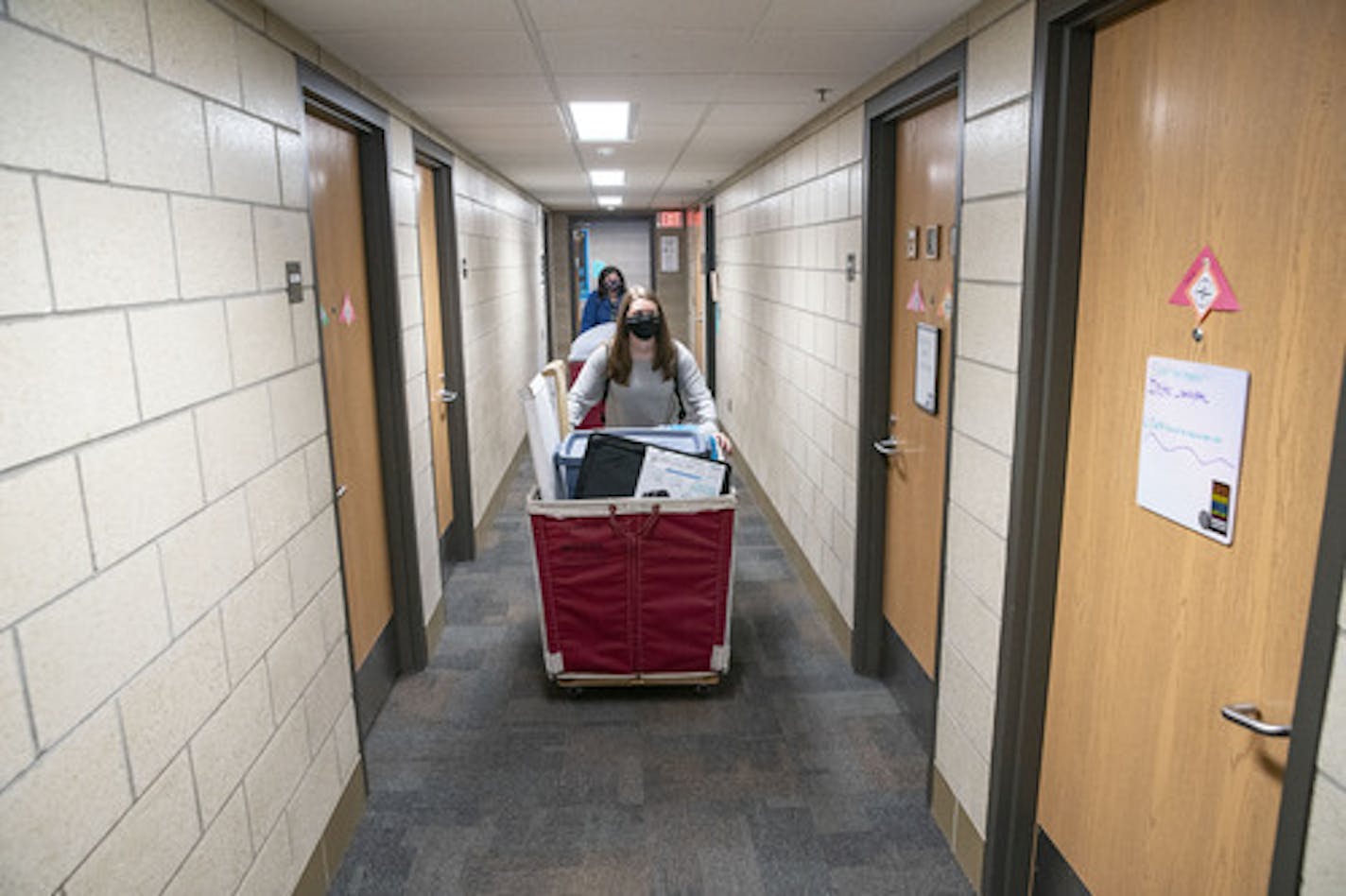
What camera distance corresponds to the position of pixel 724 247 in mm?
8008

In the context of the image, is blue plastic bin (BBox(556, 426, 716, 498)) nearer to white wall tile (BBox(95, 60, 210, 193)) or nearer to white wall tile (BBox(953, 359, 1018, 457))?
white wall tile (BBox(953, 359, 1018, 457))

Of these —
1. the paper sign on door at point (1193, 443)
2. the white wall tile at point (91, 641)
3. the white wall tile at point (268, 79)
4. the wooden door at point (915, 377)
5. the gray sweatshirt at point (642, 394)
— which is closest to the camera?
the white wall tile at point (91, 641)

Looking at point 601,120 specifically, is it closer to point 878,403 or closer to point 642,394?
point 642,394

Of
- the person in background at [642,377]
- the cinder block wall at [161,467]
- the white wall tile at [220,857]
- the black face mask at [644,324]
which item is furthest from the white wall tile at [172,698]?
the black face mask at [644,324]

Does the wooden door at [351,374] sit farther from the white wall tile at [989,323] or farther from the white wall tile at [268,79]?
the white wall tile at [989,323]

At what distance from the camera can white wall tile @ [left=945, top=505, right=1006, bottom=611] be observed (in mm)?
2236

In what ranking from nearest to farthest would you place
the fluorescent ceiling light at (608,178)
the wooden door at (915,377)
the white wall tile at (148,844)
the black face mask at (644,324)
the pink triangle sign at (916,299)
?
the white wall tile at (148,844)
the wooden door at (915,377)
the pink triangle sign at (916,299)
the black face mask at (644,324)
the fluorescent ceiling light at (608,178)

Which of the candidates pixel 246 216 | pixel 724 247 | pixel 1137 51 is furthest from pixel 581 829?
pixel 724 247

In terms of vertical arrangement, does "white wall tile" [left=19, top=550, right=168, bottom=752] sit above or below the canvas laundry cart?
above

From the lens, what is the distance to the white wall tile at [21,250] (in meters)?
1.22

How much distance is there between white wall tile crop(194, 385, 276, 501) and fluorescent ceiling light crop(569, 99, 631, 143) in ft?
6.90

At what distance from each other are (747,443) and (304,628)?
15.9 feet

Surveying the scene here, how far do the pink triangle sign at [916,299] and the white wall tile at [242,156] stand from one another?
1997 millimetres

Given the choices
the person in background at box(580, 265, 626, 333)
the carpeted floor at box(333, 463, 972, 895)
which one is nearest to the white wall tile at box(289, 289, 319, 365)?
the carpeted floor at box(333, 463, 972, 895)
